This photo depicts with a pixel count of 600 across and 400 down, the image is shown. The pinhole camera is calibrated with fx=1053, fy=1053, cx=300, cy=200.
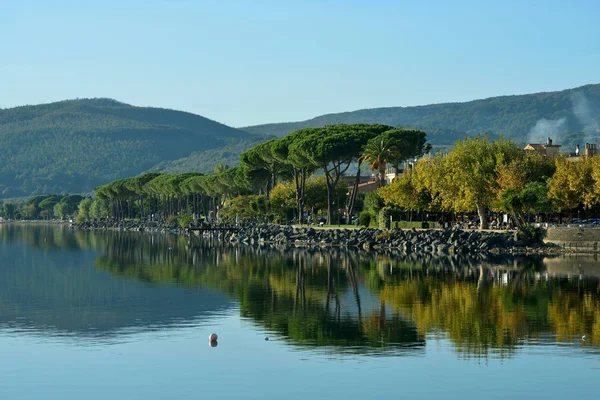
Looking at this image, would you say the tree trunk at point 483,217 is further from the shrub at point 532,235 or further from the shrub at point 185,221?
the shrub at point 185,221

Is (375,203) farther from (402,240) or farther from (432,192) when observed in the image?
(402,240)

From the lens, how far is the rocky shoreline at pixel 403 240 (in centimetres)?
9244

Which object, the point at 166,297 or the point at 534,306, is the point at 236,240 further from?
the point at 534,306

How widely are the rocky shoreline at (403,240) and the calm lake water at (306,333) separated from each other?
17.2 metres

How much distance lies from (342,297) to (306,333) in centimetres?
1389

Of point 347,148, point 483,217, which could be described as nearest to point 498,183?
point 483,217

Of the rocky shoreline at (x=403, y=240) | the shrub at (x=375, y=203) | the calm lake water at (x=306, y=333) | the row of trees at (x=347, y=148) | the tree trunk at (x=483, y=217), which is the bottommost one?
the calm lake water at (x=306, y=333)

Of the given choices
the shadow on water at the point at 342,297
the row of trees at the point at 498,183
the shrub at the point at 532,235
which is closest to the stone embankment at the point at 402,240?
the shrub at the point at 532,235

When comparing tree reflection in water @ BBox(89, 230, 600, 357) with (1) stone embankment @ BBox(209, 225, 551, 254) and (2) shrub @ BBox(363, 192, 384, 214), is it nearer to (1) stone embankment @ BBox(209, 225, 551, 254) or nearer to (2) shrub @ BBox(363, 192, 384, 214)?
(1) stone embankment @ BBox(209, 225, 551, 254)

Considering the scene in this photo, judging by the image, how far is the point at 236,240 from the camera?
5197 inches

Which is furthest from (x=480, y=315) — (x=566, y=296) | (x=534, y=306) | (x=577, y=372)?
(x=577, y=372)

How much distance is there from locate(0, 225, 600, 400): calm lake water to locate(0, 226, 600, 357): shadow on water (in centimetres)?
13

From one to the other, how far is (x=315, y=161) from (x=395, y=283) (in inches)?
2475

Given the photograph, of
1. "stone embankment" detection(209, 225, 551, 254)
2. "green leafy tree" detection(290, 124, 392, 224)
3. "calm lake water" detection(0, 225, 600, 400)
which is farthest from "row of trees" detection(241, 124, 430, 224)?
"calm lake water" detection(0, 225, 600, 400)
